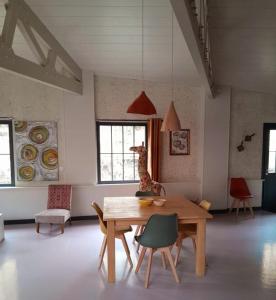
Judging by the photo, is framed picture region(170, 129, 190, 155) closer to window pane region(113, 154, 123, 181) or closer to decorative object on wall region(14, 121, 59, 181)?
window pane region(113, 154, 123, 181)

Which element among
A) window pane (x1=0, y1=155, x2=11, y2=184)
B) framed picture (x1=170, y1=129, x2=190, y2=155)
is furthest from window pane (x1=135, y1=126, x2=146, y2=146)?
window pane (x1=0, y1=155, x2=11, y2=184)

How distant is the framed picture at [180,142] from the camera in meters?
4.97

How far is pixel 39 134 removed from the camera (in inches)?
A: 179

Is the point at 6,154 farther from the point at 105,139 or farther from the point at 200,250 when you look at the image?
the point at 200,250

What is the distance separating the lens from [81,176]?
4715mm

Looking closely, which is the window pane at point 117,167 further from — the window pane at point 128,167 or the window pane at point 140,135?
the window pane at point 140,135

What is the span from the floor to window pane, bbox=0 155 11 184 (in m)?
1.01

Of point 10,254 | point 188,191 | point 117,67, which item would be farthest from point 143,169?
point 10,254

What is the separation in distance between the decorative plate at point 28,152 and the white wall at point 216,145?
345 cm

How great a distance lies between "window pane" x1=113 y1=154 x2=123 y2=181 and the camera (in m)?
4.93

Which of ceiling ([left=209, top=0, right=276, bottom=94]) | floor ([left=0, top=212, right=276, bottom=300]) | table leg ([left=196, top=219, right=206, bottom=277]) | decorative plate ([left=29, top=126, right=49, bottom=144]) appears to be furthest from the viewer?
decorative plate ([left=29, top=126, right=49, bottom=144])

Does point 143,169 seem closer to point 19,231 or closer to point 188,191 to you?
point 188,191

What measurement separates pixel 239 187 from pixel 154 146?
2.11 m

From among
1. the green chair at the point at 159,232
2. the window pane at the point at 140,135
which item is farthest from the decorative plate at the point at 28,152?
the green chair at the point at 159,232
